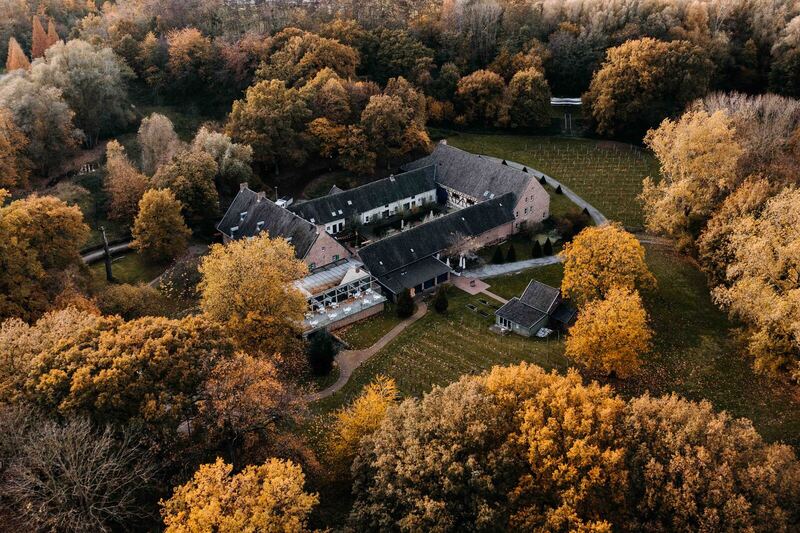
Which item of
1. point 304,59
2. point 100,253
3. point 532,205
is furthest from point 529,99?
point 100,253

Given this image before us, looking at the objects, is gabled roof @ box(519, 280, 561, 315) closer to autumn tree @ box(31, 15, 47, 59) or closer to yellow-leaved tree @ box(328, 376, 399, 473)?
yellow-leaved tree @ box(328, 376, 399, 473)

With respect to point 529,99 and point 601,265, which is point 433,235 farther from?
point 529,99

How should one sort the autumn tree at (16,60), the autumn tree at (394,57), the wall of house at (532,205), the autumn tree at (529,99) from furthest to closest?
the autumn tree at (394,57)
the autumn tree at (529,99)
the autumn tree at (16,60)
the wall of house at (532,205)

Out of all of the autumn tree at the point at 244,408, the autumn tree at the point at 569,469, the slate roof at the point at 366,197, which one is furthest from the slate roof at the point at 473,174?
the autumn tree at the point at 244,408

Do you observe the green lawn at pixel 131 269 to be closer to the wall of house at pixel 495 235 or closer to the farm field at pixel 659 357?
the farm field at pixel 659 357

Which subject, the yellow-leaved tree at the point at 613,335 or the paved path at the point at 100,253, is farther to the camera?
the paved path at the point at 100,253
